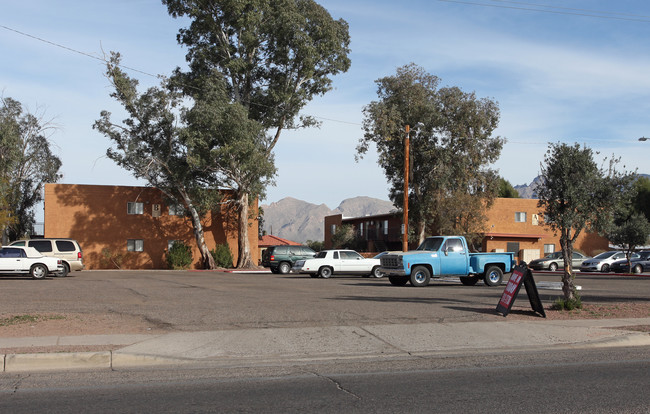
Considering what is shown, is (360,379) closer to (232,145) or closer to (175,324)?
(175,324)

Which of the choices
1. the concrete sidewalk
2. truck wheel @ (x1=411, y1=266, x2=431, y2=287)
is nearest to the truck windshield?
truck wheel @ (x1=411, y1=266, x2=431, y2=287)

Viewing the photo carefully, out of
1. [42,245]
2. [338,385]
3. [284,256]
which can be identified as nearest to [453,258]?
[284,256]

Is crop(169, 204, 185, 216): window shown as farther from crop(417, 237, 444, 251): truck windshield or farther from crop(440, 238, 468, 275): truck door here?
crop(440, 238, 468, 275): truck door

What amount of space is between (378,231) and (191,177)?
2820 centimetres

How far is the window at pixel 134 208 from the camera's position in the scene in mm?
46553

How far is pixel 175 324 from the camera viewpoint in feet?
41.7

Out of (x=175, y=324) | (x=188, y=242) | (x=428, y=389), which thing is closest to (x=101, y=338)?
(x=175, y=324)

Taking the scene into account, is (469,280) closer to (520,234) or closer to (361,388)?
(361,388)

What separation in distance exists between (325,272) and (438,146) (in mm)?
21418

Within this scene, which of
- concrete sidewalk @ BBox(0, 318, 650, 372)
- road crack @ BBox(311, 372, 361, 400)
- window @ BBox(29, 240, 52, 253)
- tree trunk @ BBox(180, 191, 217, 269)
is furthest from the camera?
tree trunk @ BBox(180, 191, 217, 269)

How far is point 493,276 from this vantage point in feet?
82.1

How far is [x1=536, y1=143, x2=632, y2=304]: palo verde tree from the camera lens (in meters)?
15.1

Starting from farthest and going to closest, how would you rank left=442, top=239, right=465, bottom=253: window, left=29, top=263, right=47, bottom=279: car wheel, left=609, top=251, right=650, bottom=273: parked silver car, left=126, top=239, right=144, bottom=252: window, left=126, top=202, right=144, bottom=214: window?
left=126, top=202, right=144, bottom=214: window → left=126, top=239, right=144, bottom=252: window → left=609, top=251, right=650, bottom=273: parked silver car → left=29, top=263, right=47, bottom=279: car wheel → left=442, top=239, right=465, bottom=253: window

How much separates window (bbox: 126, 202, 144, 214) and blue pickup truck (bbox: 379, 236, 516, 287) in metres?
27.0
